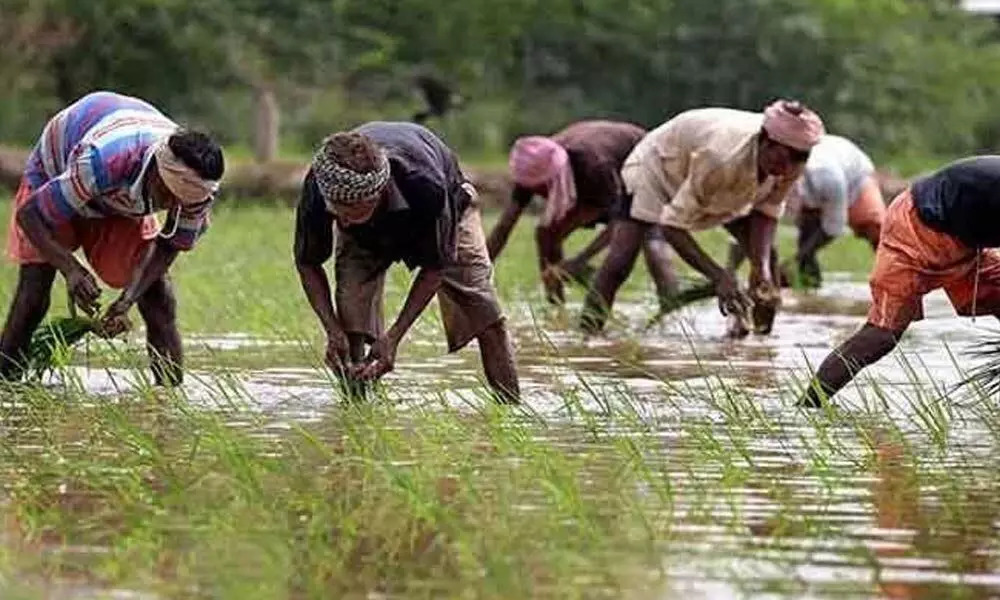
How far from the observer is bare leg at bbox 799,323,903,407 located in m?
8.88

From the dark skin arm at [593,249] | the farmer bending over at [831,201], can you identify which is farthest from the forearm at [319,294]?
the farmer bending over at [831,201]

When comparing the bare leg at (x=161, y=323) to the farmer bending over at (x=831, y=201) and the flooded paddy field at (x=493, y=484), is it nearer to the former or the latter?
the flooded paddy field at (x=493, y=484)

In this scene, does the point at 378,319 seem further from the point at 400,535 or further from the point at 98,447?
the point at 400,535

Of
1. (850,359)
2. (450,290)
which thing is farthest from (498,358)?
(850,359)

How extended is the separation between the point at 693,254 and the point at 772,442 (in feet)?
13.9

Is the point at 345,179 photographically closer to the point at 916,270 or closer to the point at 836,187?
the point at 916,270

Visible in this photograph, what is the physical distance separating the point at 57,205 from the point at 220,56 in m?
23.6

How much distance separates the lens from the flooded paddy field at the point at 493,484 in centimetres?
548

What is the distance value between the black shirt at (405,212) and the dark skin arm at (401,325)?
0.18 ft

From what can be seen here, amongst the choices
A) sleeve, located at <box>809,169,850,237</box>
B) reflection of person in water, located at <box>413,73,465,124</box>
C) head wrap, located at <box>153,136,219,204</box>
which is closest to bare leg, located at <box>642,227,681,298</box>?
sleeve, located at <box>809,169,850,237</box>

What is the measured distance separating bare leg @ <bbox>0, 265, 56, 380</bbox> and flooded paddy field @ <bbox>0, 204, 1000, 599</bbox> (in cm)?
17

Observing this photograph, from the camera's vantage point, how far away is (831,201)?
611 inches

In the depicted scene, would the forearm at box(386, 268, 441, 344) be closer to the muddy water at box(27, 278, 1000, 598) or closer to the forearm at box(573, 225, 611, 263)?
the muddy water at box(27, 278, 1000, 598)

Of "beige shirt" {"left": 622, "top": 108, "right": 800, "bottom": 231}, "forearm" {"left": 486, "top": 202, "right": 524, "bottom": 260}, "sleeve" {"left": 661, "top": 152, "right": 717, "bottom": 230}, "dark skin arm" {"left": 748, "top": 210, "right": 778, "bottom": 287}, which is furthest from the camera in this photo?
"forearm" {"left": 486, "top": 202, "right": 524, "bottom": 260}
